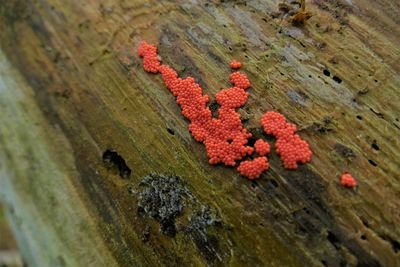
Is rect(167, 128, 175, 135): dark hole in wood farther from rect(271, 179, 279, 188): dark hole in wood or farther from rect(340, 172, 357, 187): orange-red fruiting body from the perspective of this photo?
rect(340, 172, 357, 187): orange-red fruiting body

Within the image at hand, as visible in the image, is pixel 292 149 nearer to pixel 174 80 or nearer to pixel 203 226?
pixel 203 226

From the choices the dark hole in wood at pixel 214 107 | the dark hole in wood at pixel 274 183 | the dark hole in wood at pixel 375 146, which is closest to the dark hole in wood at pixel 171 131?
the dark hole in wood at pixel 214 107

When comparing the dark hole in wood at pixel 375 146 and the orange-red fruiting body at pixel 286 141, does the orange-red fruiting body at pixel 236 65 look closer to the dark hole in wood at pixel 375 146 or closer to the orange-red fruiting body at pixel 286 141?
the orange-red fruiting body at pixel 286 141

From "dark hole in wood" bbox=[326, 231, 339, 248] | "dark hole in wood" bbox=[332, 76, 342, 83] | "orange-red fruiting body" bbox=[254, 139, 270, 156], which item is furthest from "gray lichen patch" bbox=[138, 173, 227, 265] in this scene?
"dark hole in wood" bbox=[332, 76, 342, 83]

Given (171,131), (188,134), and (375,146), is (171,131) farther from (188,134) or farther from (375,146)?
(375,146)

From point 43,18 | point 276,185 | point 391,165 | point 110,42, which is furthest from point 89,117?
point 391,165

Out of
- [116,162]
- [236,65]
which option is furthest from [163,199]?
[236,65]
